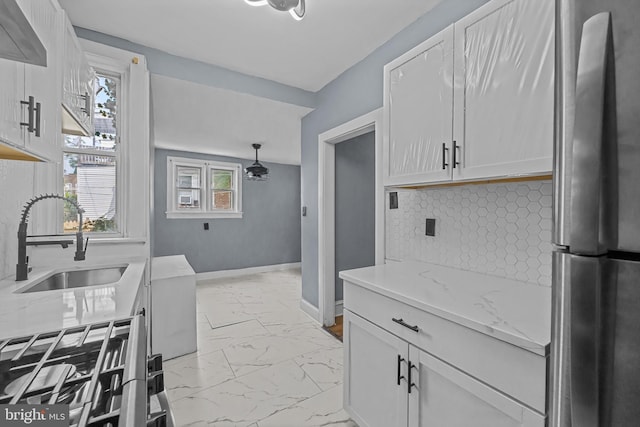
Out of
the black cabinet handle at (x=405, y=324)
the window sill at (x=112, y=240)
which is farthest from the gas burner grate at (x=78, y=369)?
the window sill at (x=112, y=240)

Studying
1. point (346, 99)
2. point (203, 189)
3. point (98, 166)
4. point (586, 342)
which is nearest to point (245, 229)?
point (203, 189)

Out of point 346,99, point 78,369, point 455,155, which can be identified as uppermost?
point 346,99

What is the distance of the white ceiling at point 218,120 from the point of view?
2738 mm

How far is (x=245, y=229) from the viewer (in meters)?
5.65

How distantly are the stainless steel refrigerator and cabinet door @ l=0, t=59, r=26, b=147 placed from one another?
1.58 meters

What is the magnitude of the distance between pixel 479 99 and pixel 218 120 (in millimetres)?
3070

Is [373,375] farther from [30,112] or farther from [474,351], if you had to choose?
[30,112]

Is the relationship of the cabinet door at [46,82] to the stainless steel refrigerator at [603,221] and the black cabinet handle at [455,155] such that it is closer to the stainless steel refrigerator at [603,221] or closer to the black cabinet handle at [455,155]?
the stainless steel refrigerator at [603,221]

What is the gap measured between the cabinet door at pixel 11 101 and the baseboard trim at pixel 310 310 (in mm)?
2757

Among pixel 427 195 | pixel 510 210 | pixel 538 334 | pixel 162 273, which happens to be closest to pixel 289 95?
pixel 427 195

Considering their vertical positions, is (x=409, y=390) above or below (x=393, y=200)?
below

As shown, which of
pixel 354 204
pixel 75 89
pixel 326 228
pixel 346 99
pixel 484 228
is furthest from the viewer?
pixel 354 204

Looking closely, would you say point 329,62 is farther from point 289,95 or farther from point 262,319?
point 262,319

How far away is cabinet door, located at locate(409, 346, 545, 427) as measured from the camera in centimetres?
85
